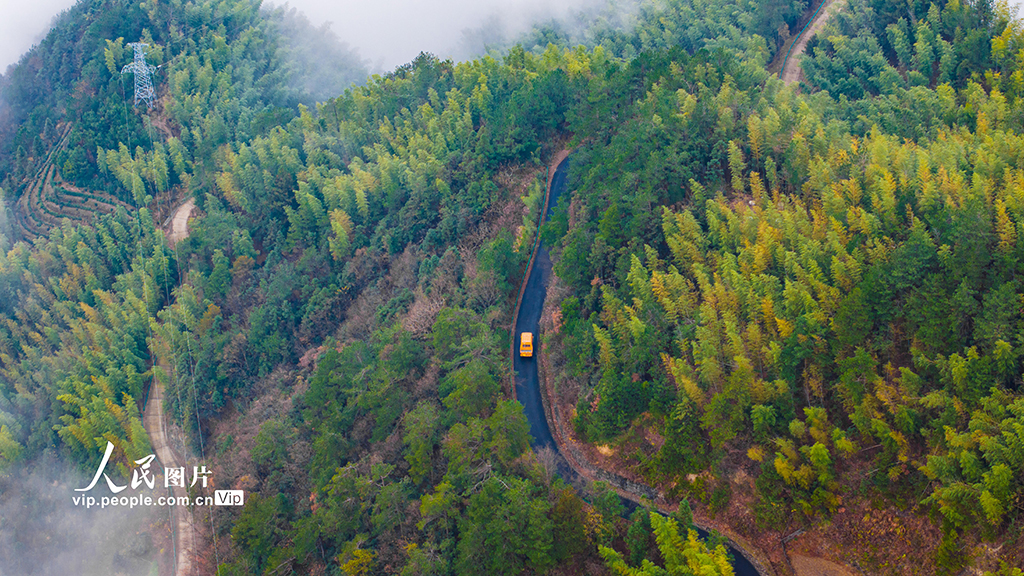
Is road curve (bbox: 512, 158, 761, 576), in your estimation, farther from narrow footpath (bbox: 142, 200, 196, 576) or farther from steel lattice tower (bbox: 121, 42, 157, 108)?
steel lattice tower (bbox: 121, 42, 157, 108)

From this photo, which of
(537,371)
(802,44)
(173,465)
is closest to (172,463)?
(173,465)

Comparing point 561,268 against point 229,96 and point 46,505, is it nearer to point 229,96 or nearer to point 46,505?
point 46,505

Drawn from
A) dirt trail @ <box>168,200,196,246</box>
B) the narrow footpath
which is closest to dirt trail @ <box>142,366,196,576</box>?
the narrow footpath

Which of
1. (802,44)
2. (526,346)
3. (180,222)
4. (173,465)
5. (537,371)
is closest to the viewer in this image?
(537,371)

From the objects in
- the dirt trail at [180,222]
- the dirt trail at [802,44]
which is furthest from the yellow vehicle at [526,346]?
the dirt trail at [180,222]

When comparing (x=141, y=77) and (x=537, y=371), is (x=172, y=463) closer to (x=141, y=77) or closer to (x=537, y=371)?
(x=537, y=371)
